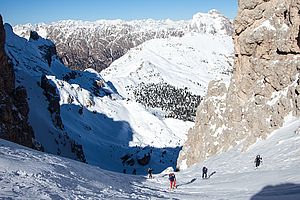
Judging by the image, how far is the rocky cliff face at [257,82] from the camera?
5228 centimetres

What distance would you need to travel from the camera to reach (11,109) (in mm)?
71188

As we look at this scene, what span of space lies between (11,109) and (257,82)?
41.3m

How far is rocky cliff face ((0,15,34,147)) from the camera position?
6725 centimetres

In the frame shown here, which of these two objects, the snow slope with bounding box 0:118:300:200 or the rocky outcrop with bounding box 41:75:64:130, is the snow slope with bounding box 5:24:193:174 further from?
the snow slope with bounding box 0:118:300:200

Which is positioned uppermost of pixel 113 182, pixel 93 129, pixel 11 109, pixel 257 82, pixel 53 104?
Answer: pixel 93 129

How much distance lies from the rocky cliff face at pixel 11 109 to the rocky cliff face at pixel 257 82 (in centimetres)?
3075

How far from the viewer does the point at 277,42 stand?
55.8 m

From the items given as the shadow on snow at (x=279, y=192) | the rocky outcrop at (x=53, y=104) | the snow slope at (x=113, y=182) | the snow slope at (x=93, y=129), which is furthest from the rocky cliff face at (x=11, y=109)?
the shadow on snow at (x=279, y=192)

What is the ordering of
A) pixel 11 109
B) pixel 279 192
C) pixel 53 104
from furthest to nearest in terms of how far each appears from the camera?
pixel 53 104 → pixel 11 109 → pixel 279 192

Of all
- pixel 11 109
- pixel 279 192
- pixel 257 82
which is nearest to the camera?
pixel 279 192

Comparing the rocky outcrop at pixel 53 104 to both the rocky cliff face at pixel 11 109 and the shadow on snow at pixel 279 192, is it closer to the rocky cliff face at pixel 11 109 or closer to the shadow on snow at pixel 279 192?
the rocky cliff face at pixel 11 109

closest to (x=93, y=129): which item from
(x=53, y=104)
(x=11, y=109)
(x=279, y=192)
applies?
(x=53, y=104)

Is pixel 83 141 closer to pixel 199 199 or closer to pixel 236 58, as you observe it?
pixel 236 58

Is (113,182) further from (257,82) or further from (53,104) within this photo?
(53,104)
